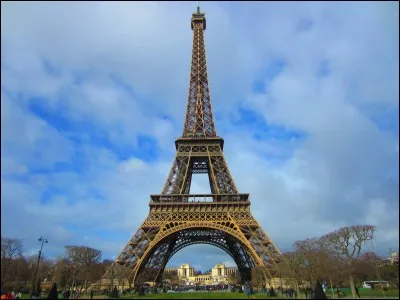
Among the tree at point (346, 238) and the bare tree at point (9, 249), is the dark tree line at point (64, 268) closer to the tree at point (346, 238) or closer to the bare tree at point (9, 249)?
the bare tree at point (9, 249)

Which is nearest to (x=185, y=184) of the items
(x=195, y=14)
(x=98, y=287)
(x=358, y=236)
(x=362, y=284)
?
(x=98, y=287)

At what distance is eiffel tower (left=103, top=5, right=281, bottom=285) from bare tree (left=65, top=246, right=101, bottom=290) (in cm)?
1154

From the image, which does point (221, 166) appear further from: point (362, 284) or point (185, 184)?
point (362, 284)

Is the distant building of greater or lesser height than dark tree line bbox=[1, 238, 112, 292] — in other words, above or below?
above

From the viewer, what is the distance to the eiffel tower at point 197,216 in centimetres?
4572

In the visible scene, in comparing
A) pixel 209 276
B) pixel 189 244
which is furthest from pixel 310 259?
pixel 209 276

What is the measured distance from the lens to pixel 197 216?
164 ft

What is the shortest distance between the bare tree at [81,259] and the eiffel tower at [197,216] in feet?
37.9

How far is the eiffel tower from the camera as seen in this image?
4572 centimetres

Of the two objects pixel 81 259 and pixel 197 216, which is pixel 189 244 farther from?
pixel 81 259

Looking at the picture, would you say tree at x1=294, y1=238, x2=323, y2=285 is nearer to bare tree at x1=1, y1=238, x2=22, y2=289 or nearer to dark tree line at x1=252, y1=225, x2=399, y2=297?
dark tree line at x1=252, y1=225, x2=399, y2=297

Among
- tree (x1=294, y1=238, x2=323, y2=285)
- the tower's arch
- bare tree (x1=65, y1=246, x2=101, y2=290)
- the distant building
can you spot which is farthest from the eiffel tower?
the distant building

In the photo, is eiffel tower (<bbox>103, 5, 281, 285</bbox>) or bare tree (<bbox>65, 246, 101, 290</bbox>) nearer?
eiffel tower (<bbox>103, 5, 281, 285</bbox>)

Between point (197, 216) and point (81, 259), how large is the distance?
79.5 feet
